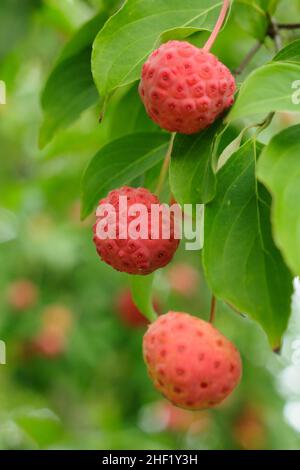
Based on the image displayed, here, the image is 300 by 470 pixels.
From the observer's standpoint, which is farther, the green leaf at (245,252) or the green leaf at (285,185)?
the green leaf at (245,252)

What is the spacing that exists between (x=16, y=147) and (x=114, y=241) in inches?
125

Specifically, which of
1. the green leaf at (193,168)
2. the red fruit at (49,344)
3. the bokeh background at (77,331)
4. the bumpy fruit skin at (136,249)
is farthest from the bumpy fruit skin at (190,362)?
the red fruit at (49,344)

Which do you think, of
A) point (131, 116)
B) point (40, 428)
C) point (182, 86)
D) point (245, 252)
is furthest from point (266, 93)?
point (40, 428)

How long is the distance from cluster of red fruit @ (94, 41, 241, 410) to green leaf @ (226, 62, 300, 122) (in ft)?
0.17

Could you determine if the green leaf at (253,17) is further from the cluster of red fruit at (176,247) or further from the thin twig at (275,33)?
the cluster of red fruit at (176,247)

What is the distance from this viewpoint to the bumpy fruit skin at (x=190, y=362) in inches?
49.8

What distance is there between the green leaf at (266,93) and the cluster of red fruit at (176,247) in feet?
0.17

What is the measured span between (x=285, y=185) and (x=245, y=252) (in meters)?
0.20

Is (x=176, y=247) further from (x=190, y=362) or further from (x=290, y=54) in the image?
(x=290, y=54)

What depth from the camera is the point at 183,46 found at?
1.13m

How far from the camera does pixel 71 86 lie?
67.4 inches

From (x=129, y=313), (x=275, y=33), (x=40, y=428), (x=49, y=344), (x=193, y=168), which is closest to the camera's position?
(x=193, y=168)

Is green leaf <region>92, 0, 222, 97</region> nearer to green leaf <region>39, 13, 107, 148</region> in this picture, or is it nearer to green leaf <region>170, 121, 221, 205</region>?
green leaf <region>170, 121, 221, 205</region>

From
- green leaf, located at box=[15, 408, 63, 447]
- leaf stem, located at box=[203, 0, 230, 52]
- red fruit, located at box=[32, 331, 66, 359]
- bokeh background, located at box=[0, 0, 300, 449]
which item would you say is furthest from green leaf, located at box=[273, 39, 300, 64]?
red fruit, located at box=[32, 331, 66, 359]
